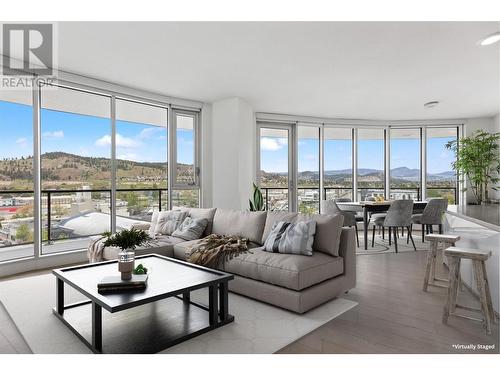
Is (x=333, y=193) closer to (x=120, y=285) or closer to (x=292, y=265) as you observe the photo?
(x=292, y=265)

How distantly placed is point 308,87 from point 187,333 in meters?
4.16

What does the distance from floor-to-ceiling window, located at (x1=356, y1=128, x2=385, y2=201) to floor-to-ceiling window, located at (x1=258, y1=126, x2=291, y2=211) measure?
200 centimetres

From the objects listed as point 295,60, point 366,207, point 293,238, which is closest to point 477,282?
point 293,238

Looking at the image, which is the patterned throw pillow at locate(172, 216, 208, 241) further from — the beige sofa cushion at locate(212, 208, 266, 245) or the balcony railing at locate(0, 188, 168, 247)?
the balcony railing at locate(0, 188, 168, 247)

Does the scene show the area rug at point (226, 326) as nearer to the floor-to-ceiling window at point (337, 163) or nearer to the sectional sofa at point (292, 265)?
the sectional sofa at point (292, 265)

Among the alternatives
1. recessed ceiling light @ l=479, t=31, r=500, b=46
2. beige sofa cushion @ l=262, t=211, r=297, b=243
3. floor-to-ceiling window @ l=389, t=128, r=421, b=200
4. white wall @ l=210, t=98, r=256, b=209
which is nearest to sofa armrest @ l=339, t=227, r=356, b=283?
beige sofa cushion @ l=262, t=211, r=297, b=243

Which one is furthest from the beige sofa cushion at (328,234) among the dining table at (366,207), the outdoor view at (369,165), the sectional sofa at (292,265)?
the outdoor view at (369,165)

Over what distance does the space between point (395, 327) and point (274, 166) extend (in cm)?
510

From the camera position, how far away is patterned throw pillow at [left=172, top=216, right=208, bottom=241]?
4.32 metres

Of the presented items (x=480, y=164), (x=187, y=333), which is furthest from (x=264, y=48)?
(x=480, y=164)

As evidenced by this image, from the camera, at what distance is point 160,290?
7.75 feet

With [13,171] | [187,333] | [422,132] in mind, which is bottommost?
[187,333]

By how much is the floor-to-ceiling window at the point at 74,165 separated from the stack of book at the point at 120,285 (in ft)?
9.85
